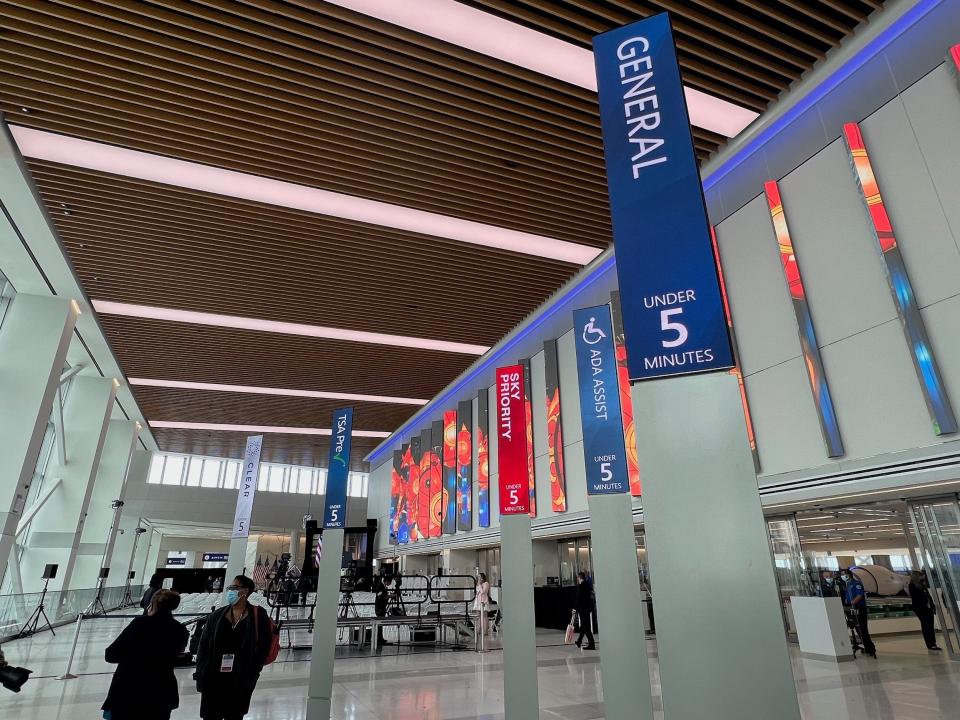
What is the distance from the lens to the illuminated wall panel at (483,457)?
1655cm

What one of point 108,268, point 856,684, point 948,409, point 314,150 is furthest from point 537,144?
point 108,268

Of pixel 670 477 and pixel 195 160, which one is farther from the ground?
pixel 195 160

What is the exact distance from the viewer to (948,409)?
644 cm

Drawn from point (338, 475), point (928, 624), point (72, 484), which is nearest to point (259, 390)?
point (72, 484)

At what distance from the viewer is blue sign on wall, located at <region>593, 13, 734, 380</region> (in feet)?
6.51

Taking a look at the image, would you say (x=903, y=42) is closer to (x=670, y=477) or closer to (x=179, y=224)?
(x=670, y=477)

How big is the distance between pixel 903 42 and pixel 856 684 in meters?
7.10

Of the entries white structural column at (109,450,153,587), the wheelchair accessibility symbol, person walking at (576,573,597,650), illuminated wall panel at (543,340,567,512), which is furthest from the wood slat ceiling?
white structural column at (109,450,153,587)

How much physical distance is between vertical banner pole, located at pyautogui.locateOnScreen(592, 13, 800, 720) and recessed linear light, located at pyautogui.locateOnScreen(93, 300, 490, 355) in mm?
11560

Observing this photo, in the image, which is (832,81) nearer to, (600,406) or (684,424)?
(600,406)

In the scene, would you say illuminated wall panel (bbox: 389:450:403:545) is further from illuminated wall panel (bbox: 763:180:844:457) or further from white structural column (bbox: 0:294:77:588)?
illuminated wall panel (bbox: 763:180:844:457)

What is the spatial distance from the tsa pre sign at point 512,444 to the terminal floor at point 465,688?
6.83 feet

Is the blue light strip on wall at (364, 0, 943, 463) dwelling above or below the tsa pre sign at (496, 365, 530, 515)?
above

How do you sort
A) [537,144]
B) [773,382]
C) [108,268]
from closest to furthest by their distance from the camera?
[537,144]
[773,382]
[108,268]
